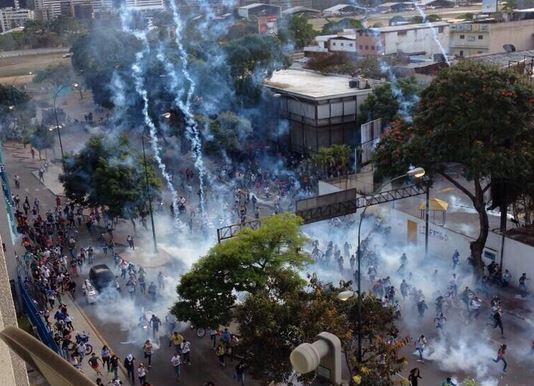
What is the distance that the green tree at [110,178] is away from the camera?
2442cm

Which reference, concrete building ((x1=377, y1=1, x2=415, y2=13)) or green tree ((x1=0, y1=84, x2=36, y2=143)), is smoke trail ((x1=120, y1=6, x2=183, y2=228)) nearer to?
green tree ((x1=0, y1=84, x2=36, y2=143))

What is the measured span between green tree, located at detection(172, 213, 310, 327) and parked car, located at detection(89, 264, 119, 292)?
18.2 feet

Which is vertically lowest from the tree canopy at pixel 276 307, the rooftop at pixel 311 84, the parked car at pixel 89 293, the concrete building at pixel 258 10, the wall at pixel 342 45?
the parked car at pixel 89 293

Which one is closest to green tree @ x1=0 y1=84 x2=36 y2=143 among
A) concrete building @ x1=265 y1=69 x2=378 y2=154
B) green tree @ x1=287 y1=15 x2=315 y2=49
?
concrete building @ x1=265 y1=69 x2=378 y2=154

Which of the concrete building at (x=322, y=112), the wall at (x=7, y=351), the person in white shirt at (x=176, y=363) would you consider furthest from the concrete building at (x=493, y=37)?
the wall at (x=7, y=351)

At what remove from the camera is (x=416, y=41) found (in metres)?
50.2

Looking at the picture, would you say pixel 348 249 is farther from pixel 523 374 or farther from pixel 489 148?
pixel 523 374

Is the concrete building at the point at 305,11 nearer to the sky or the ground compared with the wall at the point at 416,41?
nearer to the sky

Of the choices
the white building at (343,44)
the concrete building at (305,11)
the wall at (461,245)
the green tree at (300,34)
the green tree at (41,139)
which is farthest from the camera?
the concrete building at (305,11)

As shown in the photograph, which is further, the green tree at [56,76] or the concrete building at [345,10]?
the concrete building at [345,10]

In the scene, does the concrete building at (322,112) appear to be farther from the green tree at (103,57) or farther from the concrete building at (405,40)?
the concrete building at (405,40)

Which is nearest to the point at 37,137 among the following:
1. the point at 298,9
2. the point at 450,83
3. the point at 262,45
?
the point at 262,45

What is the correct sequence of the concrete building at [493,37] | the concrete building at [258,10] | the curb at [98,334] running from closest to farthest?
the curb at [98,334] → the concrete building at [493,37] → the concrete building at [258,10]

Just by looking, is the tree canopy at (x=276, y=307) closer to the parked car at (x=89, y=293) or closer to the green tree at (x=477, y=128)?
the parked car at (x=89, y=293)
